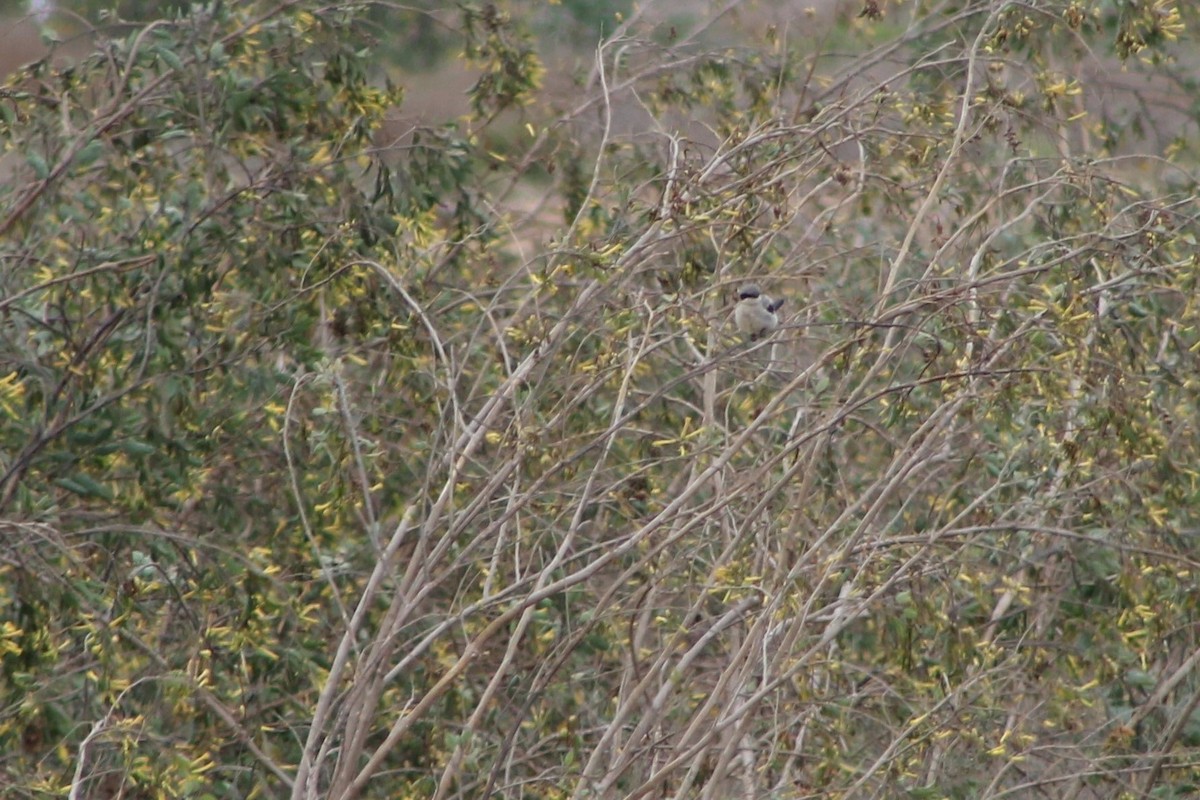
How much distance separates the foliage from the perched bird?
0.08m

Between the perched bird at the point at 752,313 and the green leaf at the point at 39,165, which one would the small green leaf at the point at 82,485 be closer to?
the green leaf at the point at 39,165

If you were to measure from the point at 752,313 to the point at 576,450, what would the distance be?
0.99 m

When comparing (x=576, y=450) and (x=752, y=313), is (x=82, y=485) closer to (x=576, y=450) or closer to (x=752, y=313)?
(x=576, y=450)

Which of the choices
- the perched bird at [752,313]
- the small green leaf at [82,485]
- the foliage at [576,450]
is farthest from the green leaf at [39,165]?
the perched bird at [752,313]

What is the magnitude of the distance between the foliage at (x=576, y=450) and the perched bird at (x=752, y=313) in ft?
0.27

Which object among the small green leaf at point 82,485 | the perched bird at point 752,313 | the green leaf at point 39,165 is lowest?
the perched bird at point 752,313

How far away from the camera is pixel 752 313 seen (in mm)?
5895

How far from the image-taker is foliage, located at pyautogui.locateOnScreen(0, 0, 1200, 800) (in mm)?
4492

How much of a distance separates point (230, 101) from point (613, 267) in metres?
1.88

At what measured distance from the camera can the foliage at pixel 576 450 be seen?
4492 millimetres

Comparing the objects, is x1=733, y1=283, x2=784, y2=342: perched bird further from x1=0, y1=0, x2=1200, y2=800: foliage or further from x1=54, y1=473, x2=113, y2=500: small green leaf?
x1=54, y1=473, x2=113, y2=500: small green leaf

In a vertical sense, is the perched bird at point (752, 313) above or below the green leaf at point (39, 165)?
below

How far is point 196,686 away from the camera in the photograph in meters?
4.46

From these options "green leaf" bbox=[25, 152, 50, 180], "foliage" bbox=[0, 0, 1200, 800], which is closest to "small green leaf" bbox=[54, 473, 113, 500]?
"foliage" bbox=[0, 0, 1200, 800]
